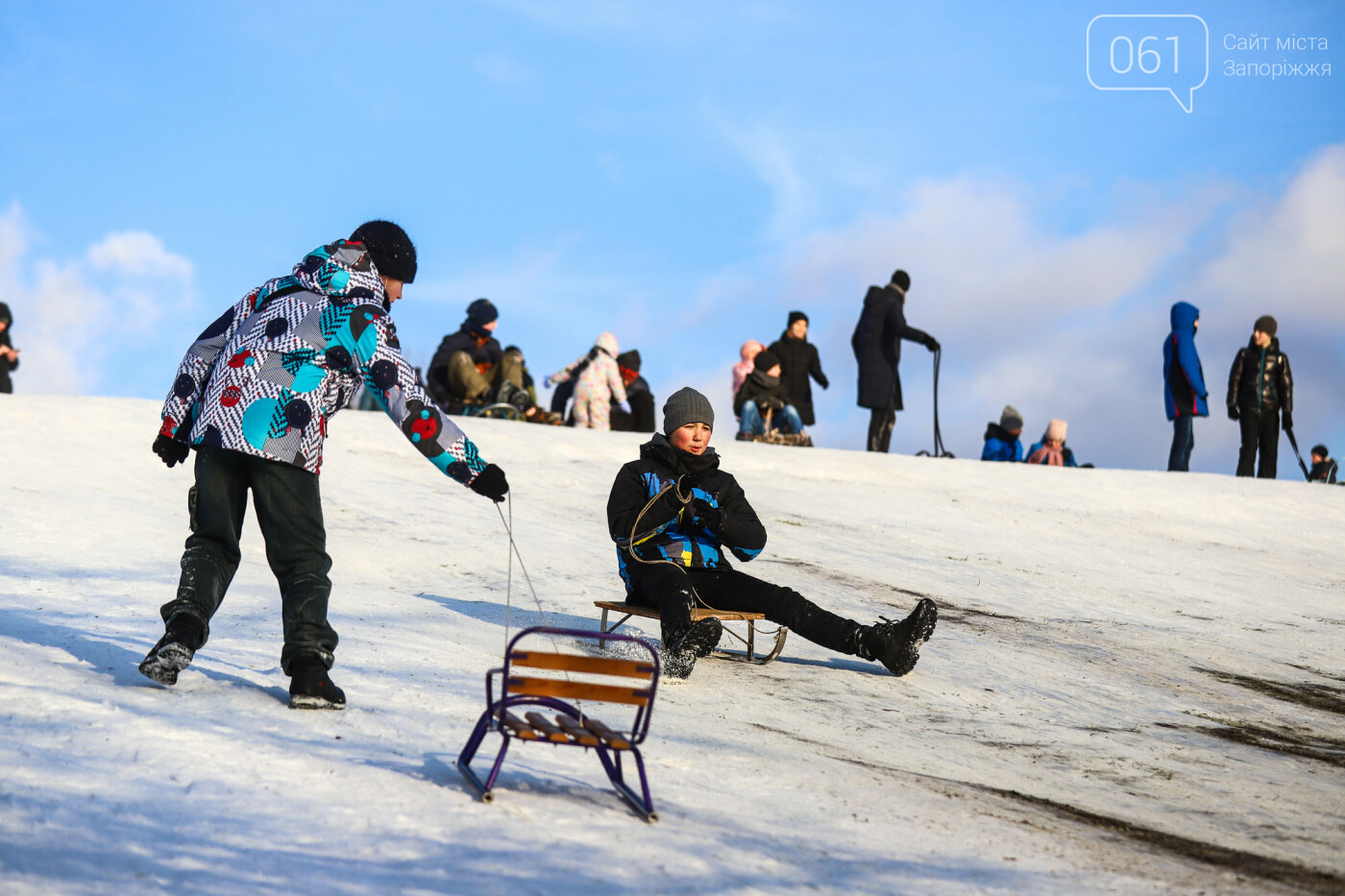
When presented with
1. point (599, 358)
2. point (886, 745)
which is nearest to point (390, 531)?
point (886, 745)

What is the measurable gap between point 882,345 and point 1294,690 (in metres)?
9.49

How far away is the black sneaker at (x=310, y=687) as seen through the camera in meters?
4.36

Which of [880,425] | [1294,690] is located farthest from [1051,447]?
[1294,690]

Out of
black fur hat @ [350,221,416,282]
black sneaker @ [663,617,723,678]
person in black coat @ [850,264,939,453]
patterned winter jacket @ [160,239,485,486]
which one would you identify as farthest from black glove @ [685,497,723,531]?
person in black coat @ [850,264,939,453]

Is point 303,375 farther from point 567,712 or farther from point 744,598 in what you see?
point 744,598

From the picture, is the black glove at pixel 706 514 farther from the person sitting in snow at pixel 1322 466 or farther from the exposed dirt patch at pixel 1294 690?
the person sitting in snow at pixel 1322 466

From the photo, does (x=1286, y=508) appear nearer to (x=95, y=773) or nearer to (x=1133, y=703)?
(x=1133, y=703)

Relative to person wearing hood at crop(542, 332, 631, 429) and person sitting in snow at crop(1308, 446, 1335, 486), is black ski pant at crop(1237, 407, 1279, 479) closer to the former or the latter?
person sitting in snow at crop(1308, 446, 1335, 486)

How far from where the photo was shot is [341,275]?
4594 mm

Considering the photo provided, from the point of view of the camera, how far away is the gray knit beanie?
6266 millimetres

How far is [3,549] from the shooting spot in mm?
7219

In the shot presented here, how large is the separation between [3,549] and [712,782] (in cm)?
505

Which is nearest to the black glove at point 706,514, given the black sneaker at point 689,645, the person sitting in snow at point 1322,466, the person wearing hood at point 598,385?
the black sneaker at point 689,645

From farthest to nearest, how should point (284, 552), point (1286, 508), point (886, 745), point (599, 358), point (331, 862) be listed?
point (599, 358)
point (1286, 508)
point (886, 745)
point (284, 552)
point (331, 862)
